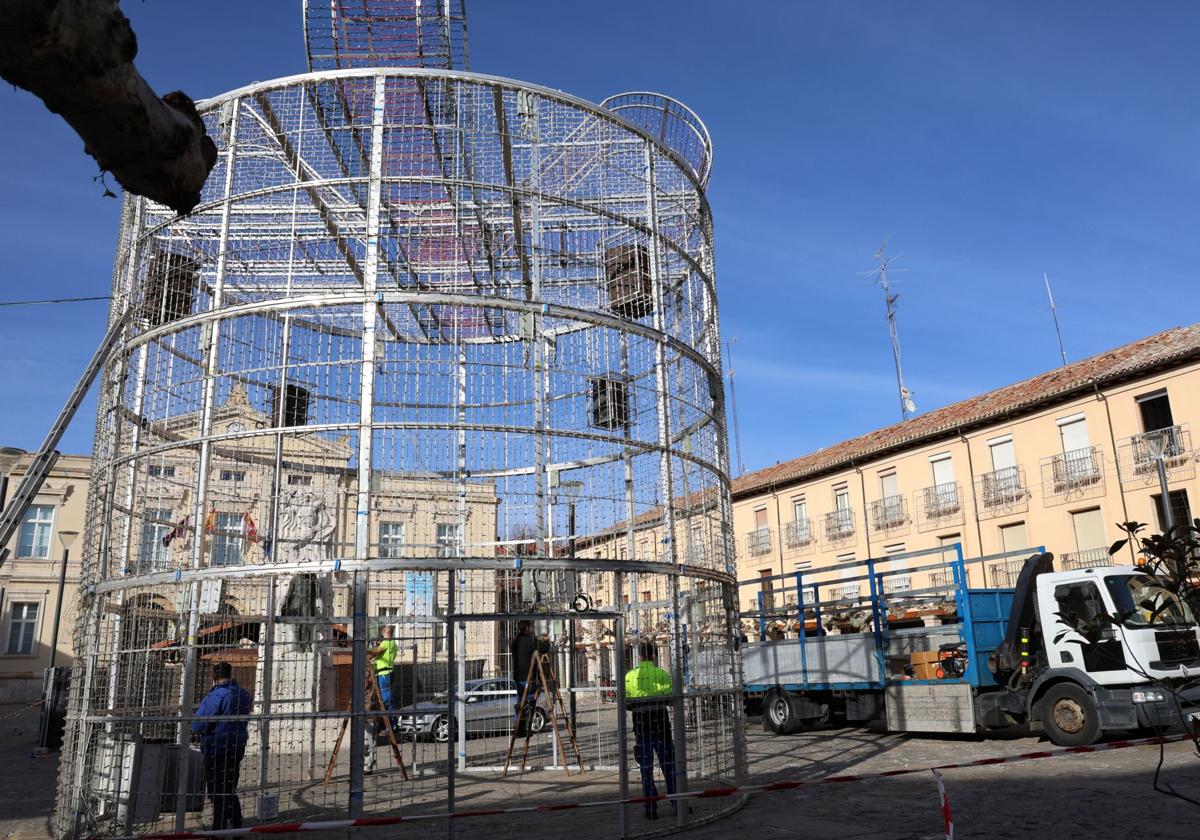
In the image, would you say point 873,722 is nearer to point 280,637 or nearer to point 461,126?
point 280,637

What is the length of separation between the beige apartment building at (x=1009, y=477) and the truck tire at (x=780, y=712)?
4378 mm

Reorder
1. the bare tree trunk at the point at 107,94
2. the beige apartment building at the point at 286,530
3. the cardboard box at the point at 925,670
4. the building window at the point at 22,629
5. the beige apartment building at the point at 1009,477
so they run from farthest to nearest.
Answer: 1. the building window at the point at 22,629
2. the beige apartment building at the point at 1009,477
3. the cardboard box at the point at 925,670
4. the beige apartment building at the point at 286,530
5. the bare tree trunk at the point at 107,94

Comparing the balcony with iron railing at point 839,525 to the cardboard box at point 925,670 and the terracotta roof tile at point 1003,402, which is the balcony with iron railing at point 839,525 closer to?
the terracotta roof tile at point 1003,402

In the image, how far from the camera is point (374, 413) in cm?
768

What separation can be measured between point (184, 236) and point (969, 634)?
40.1 ft

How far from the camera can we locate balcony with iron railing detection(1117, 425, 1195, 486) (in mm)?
25797

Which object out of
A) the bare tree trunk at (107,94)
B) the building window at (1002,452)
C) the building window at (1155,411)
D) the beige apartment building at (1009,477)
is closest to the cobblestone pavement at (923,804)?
the bare tree trunk at (107,94)

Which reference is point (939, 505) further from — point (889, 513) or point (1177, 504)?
point (1177, 504)

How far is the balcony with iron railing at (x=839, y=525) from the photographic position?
36.7 meters

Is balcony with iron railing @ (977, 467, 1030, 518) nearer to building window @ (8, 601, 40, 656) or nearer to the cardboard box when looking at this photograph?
the cardboard box

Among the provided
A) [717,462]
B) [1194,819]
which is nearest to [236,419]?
[717,462]

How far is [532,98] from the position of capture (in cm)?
922

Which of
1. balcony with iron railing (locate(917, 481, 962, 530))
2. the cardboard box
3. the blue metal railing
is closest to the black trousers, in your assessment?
the blue metal railing

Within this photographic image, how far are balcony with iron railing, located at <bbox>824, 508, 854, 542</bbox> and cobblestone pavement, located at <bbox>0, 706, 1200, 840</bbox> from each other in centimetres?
2309
